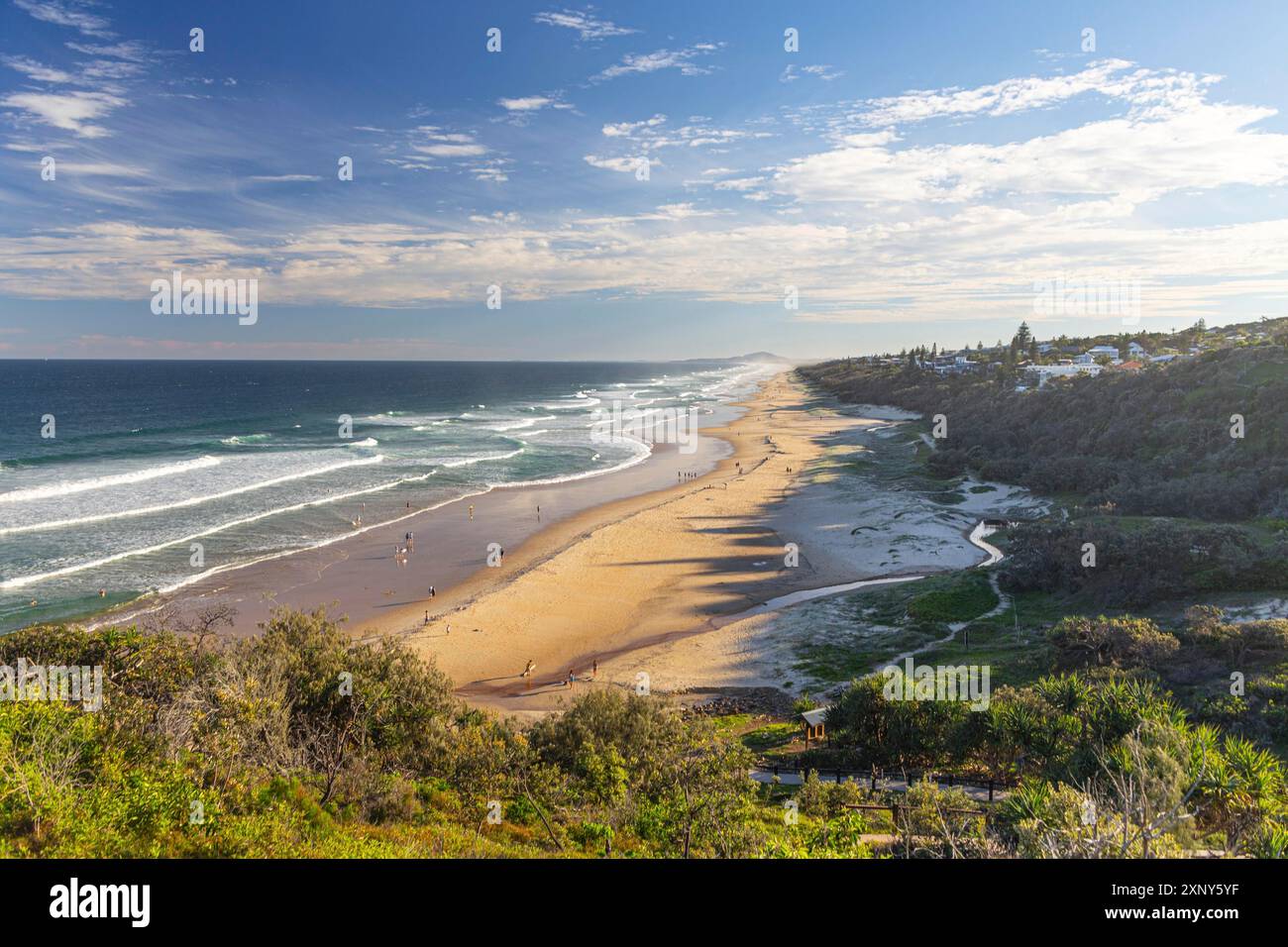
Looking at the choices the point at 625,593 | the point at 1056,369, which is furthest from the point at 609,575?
the point at 1056,369

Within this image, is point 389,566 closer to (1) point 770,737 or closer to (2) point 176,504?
(2) point 176,504

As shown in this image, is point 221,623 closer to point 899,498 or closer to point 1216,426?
point 899,498

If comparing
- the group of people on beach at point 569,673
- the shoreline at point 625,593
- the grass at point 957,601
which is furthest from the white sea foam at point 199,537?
the grass at point 957,601

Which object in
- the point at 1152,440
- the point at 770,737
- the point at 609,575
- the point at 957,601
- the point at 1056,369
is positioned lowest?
the point at 770,737

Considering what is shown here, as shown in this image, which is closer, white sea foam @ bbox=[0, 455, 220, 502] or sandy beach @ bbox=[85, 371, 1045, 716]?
sandy beach @ bbox=[85, 371, 1045, 716]

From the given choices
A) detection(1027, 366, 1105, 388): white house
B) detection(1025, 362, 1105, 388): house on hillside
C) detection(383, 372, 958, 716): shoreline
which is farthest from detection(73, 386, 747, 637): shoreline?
detection(1027, 366, 1105, 388): white house

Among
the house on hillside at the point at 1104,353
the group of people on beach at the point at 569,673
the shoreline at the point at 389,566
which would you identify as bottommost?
the group of people on beach at the point at 569,673

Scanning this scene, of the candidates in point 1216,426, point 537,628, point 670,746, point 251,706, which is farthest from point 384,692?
point 1216,426

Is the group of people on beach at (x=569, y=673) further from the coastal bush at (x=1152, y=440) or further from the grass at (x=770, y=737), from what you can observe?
the coastal bush at (x=1152, y=440)

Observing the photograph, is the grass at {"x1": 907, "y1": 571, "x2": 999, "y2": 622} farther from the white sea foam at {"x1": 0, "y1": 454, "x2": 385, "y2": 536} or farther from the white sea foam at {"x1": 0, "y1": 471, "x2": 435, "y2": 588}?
the white sea foam at {"x1": 0, "y1": 454, "x2": 385, "y2": 536}
